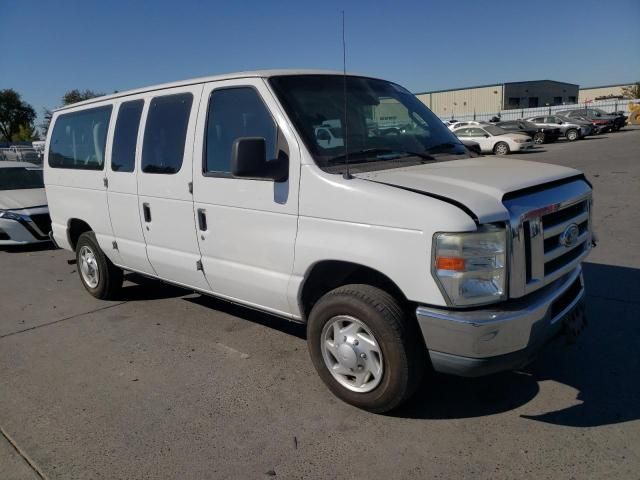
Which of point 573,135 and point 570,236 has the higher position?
point 570,236

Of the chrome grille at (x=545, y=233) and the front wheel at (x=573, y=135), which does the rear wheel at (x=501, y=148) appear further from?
the chrome grille at (x=545, y=233)

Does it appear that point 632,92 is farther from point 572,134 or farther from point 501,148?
point 501,148

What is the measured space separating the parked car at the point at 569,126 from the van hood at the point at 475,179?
103 feet

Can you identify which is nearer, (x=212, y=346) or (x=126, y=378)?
(x=126, y=378)

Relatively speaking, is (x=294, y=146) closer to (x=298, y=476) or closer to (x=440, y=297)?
(x=440, y=297)

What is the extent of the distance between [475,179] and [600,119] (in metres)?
37.5

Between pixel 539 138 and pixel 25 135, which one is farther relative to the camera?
pixel 25 135

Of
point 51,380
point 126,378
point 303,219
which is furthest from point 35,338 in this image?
point 303,219

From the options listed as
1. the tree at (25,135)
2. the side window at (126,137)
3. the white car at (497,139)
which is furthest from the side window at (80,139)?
the tree at (25,135)

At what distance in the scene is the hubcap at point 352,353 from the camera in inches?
124

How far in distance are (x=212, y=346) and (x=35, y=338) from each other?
1802 mm

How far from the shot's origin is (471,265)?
2.69 meters

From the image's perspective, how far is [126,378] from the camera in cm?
394

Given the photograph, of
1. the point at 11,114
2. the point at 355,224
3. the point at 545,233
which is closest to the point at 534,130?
the point at 545,233
